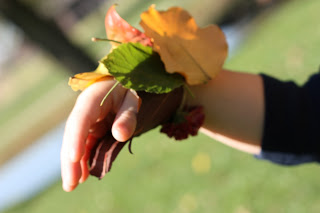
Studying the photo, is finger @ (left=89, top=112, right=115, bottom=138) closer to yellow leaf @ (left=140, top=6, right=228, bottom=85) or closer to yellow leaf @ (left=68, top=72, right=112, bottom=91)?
yellow leaf @ (left=68, top=72, right=112, bottom=91)

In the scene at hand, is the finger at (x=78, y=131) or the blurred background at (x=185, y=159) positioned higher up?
the finger at (x=78, y=131)

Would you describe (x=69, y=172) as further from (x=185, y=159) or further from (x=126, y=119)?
(x=185, y=159)

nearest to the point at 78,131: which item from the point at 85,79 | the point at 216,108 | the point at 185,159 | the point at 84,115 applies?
the point at 84,115

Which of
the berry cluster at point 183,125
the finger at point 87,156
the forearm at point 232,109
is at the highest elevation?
the finger at point 87,156

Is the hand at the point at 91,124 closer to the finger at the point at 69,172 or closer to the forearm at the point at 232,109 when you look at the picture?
the finger at the point at 69,172

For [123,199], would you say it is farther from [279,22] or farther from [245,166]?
[279,22]

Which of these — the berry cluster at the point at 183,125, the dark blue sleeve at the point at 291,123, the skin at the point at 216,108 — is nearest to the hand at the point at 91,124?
the skin at the point at 216,108

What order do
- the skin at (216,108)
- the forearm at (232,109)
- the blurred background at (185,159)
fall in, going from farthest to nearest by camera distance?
the blurred background at (185,159)
the forearm at (232,109)
the skin at (216,108)
